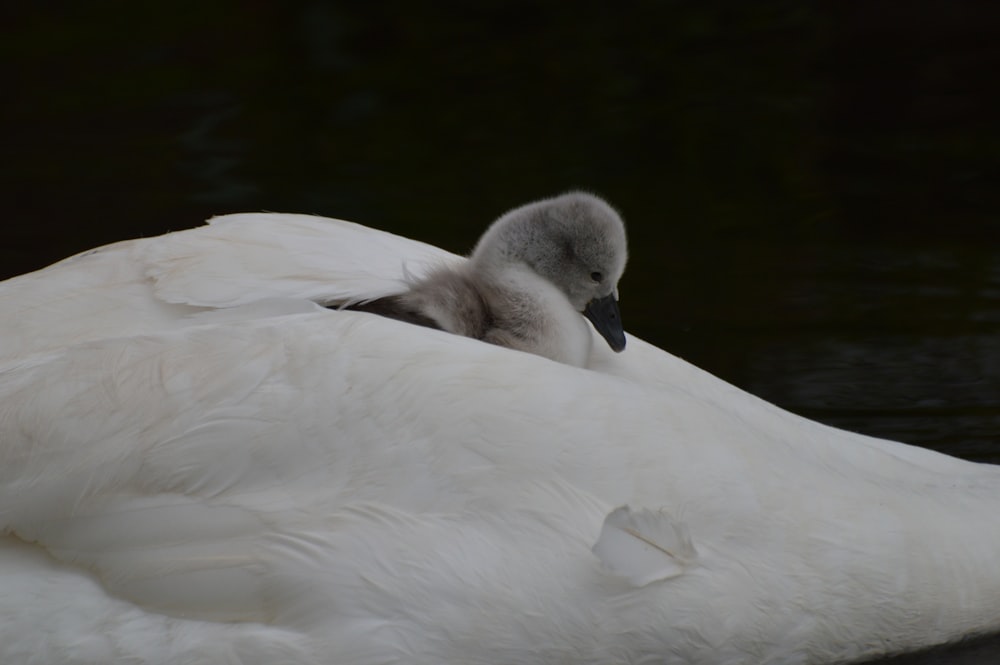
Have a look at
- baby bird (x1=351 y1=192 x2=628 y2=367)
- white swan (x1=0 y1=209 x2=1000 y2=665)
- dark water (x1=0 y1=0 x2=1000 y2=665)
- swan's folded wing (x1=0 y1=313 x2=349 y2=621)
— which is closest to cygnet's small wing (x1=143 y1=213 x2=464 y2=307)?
baby bird (x1=351 y1=192 x2=628 y2=367)

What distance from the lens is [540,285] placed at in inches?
150

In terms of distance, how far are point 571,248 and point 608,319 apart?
19cm

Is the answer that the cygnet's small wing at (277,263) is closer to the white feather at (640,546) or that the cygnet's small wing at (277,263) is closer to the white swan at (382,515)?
the white swan at (382,515)

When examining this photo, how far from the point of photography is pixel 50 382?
125 inches

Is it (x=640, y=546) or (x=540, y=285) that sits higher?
(x=540, y=285)

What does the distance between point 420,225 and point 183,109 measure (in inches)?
80.1

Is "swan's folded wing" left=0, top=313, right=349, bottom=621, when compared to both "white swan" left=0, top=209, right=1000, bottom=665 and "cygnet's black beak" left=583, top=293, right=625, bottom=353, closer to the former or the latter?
"white swan" left=0, top=209, right=1000, bottom=665

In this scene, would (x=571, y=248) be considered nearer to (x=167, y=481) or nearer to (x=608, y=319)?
(x=608, y=319)

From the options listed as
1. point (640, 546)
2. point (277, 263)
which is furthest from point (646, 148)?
point (640, 546)

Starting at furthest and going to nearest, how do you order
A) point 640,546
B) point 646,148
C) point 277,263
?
point 646,148 < point 277,263 < point 640,546

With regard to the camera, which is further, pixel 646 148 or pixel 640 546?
pixel 646 148

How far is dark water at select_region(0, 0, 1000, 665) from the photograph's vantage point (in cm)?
535

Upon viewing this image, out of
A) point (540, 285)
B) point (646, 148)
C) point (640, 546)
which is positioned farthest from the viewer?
point (646, 148)

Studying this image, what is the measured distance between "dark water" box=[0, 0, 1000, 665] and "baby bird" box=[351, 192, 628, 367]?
1208mm
